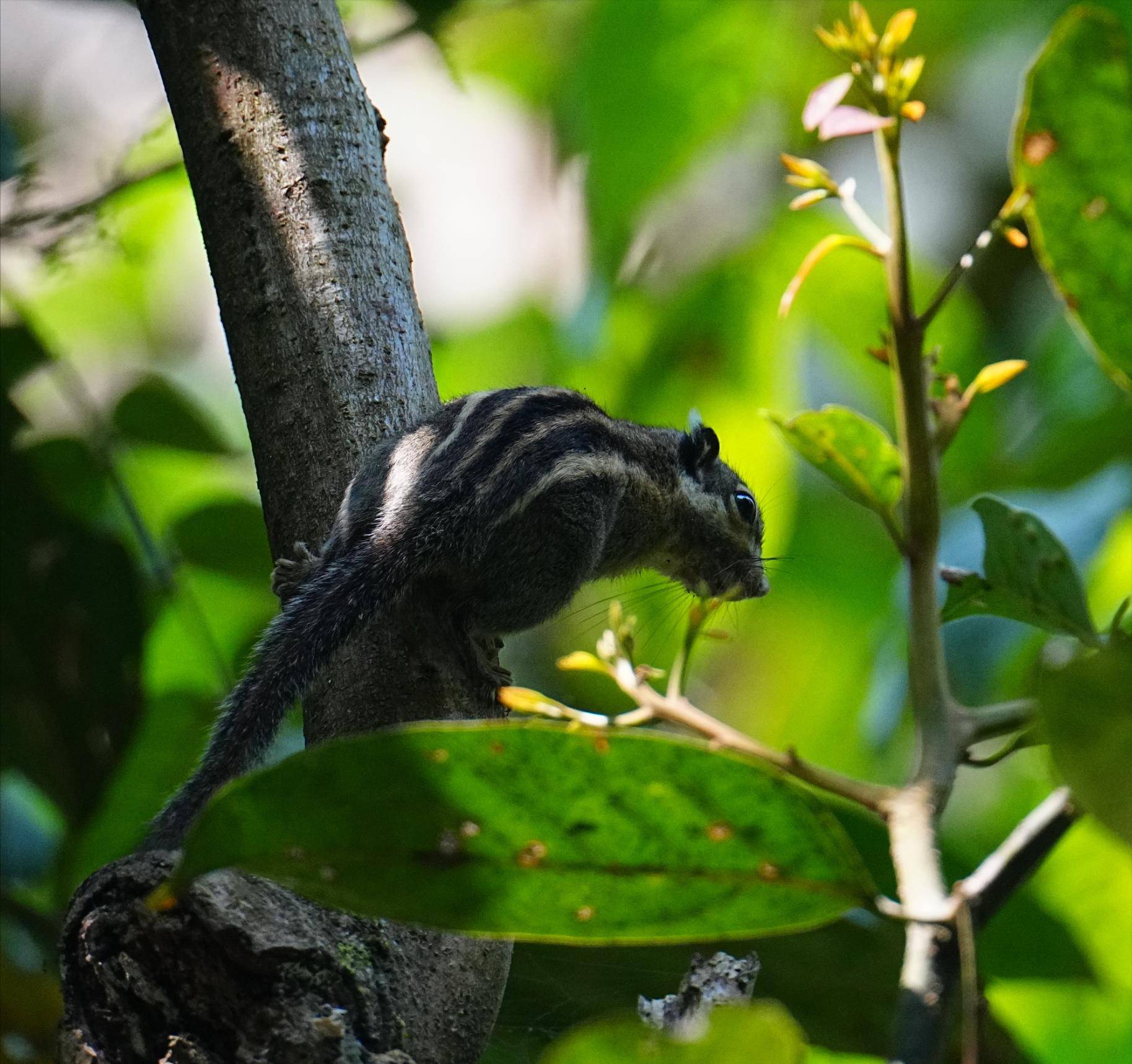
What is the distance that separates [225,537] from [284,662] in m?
0.80

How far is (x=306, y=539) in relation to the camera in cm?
171

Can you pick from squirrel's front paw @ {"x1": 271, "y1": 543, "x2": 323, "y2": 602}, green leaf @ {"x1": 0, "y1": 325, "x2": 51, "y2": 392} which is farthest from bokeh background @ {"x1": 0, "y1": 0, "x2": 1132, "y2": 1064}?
squirrel's front paw @ {"x1": 271, "y1": 543, "x2": 323, "y2": 602}

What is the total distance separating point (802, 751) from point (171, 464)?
5.99ft

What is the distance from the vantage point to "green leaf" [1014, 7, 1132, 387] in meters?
1.08

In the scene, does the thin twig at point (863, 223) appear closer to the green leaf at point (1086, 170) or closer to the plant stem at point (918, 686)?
the plant stem at point (918, 686)

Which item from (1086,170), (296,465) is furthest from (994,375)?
(296,465)

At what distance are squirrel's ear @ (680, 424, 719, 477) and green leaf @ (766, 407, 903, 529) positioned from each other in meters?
1.68

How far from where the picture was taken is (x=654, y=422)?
288 centimetres

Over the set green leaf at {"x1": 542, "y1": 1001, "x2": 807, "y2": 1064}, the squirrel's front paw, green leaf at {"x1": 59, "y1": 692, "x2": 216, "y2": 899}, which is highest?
green leaf at {"x1": 542, "y1": 1001, "x2": 807, "y2": 1064}

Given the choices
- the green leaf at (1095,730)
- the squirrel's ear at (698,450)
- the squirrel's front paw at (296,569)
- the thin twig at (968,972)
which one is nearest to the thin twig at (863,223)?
the green leaf at (1095,730)

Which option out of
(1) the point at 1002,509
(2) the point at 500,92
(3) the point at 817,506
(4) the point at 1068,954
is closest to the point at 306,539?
(1) the point at 1002,509

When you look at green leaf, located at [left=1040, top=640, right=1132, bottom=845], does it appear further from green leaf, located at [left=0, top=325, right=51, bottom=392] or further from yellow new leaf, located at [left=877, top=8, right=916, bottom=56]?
green leaf, located at [left=0, top=325, right=51, bottom=392]

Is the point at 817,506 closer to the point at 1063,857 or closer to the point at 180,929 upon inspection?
the point at 1063,857

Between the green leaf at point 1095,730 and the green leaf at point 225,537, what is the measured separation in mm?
1959
